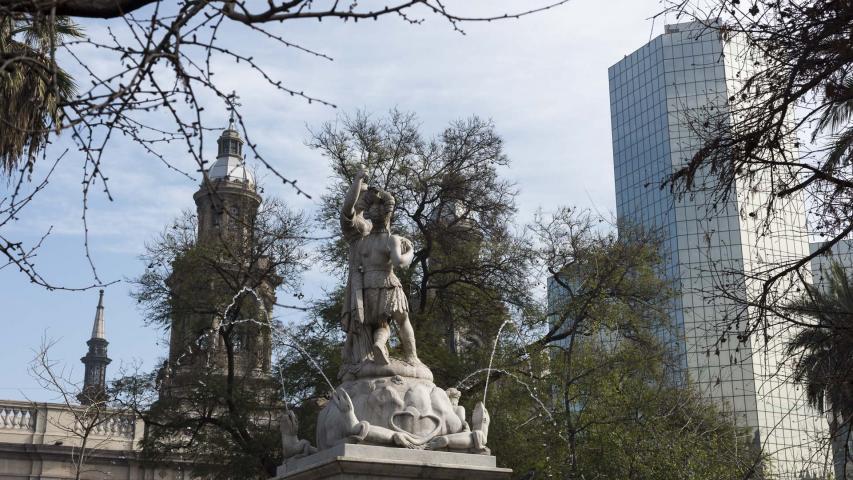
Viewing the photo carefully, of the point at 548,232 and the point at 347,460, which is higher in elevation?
the point at 548,232

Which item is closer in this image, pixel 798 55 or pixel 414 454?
pixel 798 55

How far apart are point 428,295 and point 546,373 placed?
374 centimetres

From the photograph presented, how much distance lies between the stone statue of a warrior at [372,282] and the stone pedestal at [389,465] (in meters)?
1.30

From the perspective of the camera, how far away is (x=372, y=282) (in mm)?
11477

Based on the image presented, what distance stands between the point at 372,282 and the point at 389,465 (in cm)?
219

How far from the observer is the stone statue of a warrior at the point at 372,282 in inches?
448

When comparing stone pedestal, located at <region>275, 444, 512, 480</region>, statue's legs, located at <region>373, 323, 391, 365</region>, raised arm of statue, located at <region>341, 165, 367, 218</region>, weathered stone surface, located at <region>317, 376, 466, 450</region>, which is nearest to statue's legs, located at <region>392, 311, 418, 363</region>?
statue's legs, located at <region>373, 323, 391, 365</region>

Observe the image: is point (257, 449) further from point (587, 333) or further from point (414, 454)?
point (414, 454)

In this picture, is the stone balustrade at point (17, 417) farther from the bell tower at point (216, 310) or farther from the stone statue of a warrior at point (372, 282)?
the stone statue of a warrior at point (372, 282)

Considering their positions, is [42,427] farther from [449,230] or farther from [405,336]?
[405,336]

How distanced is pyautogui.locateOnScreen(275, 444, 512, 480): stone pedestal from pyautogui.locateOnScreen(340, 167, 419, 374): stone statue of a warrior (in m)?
1.30

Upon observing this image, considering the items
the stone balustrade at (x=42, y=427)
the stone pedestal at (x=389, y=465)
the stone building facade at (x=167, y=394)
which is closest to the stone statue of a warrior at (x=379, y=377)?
the stone pedestal at (x=389, y=465)

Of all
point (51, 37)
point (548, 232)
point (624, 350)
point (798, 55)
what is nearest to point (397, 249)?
point (798, 55)

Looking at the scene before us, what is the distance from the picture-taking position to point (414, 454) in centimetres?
1012
